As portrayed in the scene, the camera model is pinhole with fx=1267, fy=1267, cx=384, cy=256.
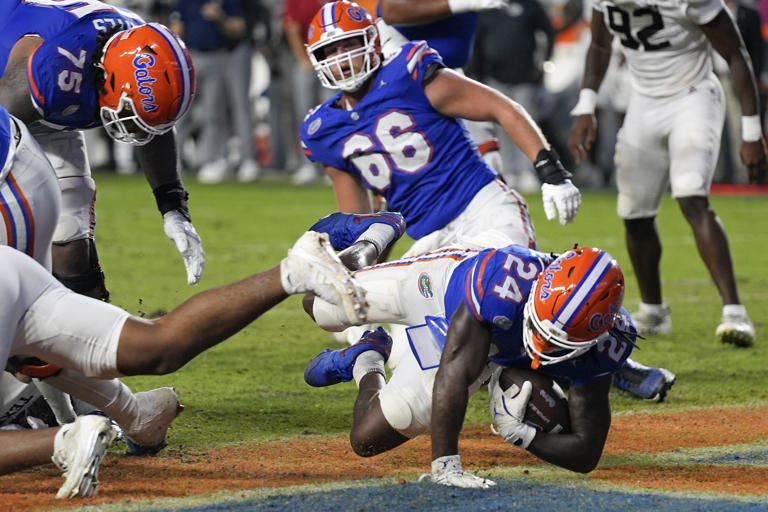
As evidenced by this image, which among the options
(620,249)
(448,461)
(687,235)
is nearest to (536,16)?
(687,235)

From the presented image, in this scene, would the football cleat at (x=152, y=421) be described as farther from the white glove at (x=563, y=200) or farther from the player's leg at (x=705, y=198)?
the player's leg at (x=705, y=198)

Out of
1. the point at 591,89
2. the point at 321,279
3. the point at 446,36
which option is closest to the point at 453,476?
the point at 321,279

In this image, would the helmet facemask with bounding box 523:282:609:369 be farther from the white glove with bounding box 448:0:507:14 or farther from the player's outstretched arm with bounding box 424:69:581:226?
the white glove with bounding box 448:0:507:14

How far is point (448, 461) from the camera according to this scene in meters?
3.80

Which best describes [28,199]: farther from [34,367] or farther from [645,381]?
[645,381]

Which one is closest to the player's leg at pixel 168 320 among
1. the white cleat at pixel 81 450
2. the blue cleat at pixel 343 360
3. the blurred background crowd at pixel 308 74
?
the white cleat at pixel 81 450

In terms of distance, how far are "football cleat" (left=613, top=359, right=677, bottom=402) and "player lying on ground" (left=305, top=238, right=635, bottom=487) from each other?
3.50ft

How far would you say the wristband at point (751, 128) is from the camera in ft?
21.1

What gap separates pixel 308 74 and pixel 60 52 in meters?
10.0

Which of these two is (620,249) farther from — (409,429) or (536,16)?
(409,429)

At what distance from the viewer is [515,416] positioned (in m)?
4.05

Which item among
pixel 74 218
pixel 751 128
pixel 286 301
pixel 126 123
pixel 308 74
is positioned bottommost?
pixel 308 74

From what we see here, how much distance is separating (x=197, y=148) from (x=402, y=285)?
1372cm

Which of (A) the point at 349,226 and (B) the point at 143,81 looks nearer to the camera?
(B) the point at 143,81
